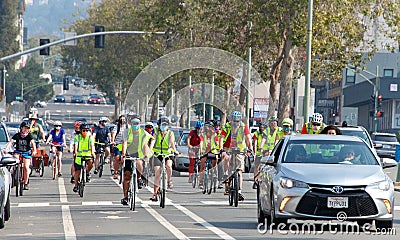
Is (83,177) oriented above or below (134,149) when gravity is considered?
below

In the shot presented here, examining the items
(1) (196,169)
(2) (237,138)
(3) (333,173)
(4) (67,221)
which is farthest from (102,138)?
(3) (333,173)

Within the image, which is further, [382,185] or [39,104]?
[39,104]

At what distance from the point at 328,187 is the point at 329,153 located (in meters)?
1.55

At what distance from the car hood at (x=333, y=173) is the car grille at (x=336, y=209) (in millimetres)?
127

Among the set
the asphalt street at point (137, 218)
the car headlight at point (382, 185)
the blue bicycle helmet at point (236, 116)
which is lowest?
the asphalt street at point (137, 218)

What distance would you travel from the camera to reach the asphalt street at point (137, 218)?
52.4 ft

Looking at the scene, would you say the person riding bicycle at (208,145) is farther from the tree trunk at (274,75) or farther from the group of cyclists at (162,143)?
the tree trunk at (274,75)

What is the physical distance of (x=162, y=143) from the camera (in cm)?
2270

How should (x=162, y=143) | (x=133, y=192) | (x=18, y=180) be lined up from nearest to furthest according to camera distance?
(x=133, y=192) → (x=162, y=143) → (x=18, y=180)

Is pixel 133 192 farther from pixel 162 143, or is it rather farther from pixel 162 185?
pixel 162 143

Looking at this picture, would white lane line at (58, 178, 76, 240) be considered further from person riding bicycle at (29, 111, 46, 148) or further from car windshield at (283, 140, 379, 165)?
person riding bicycle at (29, 111, 46, 148)

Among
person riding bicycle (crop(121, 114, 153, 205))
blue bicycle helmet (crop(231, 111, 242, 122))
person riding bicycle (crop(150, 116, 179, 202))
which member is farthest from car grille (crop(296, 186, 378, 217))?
blue bicycle helmet (crop(231, 111, 242, 122))

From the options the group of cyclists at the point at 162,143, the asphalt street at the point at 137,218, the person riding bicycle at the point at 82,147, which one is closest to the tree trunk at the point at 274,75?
the group of cyclists at the point at 162,143

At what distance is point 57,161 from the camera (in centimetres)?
3341
